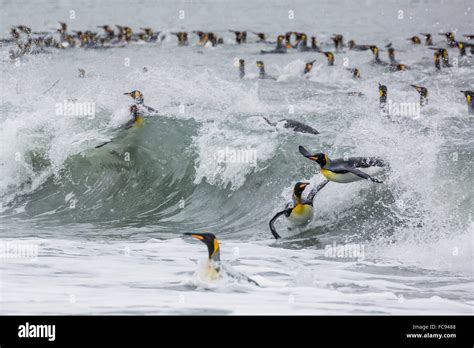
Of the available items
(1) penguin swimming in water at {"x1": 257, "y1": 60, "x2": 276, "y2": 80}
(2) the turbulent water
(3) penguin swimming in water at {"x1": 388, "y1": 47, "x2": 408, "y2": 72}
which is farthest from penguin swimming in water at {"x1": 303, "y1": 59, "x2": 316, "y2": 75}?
(3) penguin swimming in water at {"x1": 388, "y1": 47, "x2": 408, "y2": 72}

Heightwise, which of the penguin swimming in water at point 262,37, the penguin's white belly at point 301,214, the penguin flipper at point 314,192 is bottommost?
the penguin's white belly at point 301,214

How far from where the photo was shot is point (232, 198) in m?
12.3

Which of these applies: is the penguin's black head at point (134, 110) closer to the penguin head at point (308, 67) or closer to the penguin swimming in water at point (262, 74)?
the penguin swimming in water at point (262, 74)

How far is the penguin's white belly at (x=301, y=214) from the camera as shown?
10.0 meters

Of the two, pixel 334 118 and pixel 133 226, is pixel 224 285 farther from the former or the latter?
pixel 334 118

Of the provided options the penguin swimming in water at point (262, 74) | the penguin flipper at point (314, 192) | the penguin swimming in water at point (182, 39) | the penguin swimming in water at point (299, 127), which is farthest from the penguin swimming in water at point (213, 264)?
the penguin swimming in water at point (182, 39)

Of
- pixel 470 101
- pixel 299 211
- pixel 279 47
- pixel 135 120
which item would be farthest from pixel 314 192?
pixel 279 47

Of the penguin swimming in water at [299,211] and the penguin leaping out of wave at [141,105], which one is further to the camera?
the penguin leaping out of wave at [141,105]

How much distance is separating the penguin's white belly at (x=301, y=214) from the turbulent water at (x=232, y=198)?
16 centimetres

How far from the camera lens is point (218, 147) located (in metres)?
13.2

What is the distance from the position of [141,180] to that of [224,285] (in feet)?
22.6

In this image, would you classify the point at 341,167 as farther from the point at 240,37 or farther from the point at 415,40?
the point at 240,37

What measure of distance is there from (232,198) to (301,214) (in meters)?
2.40
